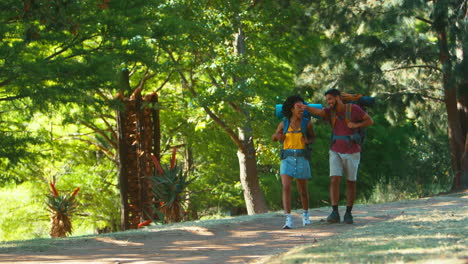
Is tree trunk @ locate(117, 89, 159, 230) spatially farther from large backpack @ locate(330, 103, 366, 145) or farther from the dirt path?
large backpack @ locate(330, 103, 366, 145)

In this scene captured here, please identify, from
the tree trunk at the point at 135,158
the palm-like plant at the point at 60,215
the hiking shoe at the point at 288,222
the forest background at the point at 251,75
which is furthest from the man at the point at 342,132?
the palm-like plant at the point at 60,215

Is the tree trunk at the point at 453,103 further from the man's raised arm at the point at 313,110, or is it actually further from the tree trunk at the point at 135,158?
the man's raised arm at the point at 313,110

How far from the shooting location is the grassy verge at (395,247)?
5.70 m

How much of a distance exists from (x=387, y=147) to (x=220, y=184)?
26.3ft

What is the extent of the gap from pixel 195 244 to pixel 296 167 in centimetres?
207

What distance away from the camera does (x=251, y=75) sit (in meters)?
21.9

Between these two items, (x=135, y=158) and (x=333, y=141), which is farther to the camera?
(x=135, y=158)

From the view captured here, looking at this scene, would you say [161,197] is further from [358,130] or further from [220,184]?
[220,184]

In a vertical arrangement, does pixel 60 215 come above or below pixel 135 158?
below

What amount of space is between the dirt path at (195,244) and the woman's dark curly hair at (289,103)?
175cm

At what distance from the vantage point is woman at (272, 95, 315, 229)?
10398 mm

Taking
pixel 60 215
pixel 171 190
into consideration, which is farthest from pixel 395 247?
pixel 60 215

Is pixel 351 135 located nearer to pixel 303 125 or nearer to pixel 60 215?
pixel 303 125

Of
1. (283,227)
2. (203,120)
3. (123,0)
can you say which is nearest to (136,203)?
(203,120)
